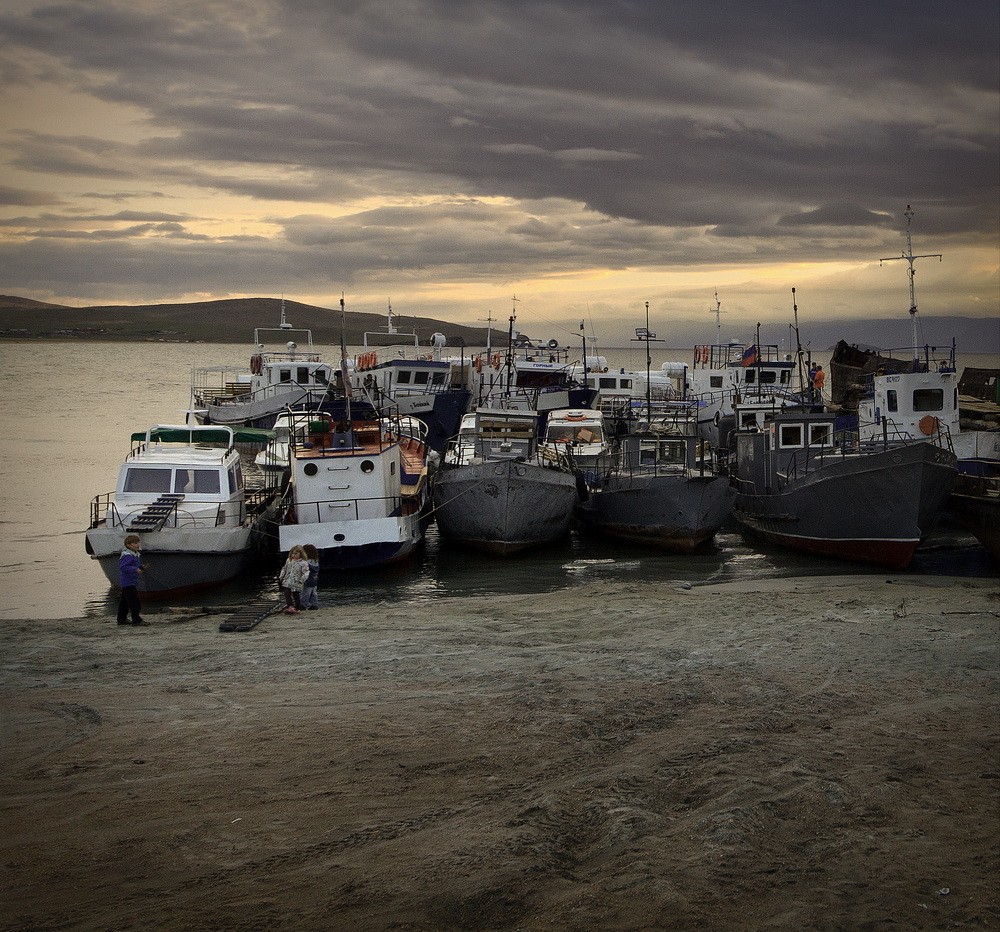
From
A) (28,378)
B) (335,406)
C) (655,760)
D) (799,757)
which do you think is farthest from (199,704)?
(28,378)

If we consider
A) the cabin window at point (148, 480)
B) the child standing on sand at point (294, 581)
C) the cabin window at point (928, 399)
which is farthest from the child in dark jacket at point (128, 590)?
the cabin window at point (928, 399)

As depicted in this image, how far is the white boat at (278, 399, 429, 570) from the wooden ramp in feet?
14.9

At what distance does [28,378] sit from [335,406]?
11598 centimetres

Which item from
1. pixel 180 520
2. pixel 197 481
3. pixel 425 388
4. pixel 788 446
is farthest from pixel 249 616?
pixel 425 388

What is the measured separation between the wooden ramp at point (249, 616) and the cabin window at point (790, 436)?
15.6 metres

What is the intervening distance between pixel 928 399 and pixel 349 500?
17472 mm

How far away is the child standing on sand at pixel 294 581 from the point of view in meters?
17.0

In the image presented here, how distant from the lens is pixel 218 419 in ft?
156

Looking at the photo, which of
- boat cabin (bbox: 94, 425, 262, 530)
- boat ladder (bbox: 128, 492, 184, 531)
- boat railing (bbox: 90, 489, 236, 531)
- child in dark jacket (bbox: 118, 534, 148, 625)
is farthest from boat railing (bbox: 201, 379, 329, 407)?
child in dark jacket (bbox: 118, 534, 148, 625)

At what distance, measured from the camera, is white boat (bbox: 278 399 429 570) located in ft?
72.1

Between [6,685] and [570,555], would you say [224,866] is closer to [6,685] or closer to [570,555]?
[6,685]

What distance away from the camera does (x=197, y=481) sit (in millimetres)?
21734

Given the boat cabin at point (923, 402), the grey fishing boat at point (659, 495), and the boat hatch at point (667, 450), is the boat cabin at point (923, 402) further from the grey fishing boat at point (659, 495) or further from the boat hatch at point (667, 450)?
the grey fishing boat at point (659, 495)

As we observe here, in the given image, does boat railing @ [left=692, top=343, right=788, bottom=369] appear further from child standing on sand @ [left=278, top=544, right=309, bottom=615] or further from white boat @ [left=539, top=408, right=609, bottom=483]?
child standing on sand @ [left=278, top=544, right=309, bottom=615]
